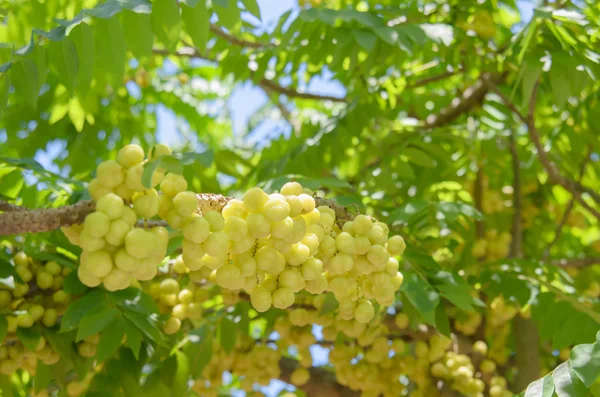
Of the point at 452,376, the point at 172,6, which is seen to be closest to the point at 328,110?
the point at 452,376

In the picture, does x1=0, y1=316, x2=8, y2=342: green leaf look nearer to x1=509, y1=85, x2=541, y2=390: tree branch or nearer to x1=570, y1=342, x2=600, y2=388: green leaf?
x1=570, y1=342, x2=600, y2=388: green leaf

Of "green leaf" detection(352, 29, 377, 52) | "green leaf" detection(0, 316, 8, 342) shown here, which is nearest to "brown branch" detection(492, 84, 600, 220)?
"green leaf" detection(352, 29, 377, 52)

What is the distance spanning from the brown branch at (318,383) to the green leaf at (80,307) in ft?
5.33

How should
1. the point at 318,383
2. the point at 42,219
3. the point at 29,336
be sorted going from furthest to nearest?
the point at 318,383 → the point at 29,336 → the point at 42,219

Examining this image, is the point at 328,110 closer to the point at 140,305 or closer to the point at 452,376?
the point at 452,376

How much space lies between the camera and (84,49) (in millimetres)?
2277

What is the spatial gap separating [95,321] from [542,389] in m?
1.39

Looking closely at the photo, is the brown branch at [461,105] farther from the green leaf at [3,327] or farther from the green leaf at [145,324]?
the green leaf at [3,327]

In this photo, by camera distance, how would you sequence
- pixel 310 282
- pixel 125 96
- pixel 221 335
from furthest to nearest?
pixel 125 96, pixel 221 335, pixel 310 282

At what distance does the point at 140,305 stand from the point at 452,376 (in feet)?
6.07

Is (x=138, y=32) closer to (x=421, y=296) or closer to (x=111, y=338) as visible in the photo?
(x=111, y=338)

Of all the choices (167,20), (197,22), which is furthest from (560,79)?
(167,20)

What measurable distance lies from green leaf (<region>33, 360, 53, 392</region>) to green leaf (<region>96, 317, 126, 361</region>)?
0.38 meters

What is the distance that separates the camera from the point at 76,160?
4539 millimetres
